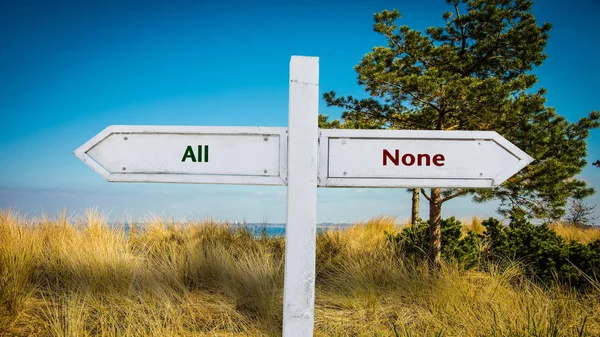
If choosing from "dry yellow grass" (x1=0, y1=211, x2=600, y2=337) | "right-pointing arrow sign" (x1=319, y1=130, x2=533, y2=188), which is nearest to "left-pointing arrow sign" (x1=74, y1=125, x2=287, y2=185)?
"right-pointing arrow sign" (x1=319, y1=130, x2=533, y2=188)

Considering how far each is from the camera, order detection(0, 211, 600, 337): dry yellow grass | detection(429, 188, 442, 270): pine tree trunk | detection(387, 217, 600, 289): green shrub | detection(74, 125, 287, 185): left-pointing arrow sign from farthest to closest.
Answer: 1. detection(429, 188, 442, 270): pine tree trunk
2. detection(387, 217, 600, 289): green shrub
3. detection(0, 211, 600, 337): dry yellow grass
4. detection(74, 125, 287, 185): left-pointing arrow sign

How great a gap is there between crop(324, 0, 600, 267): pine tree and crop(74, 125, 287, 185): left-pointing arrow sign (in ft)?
13.3

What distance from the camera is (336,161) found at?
2.16m

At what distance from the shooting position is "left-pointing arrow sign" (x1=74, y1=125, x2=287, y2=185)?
2154 mm

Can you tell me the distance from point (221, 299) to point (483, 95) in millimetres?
4314

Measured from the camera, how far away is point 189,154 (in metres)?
2.22

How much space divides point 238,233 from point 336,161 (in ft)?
19.3

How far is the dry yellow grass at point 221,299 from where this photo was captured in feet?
10.6

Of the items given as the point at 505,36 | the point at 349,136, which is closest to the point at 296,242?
the point at 349,136

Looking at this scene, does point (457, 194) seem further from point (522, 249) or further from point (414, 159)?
point (414, 159)

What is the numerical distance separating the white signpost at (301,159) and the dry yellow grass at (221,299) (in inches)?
49.7

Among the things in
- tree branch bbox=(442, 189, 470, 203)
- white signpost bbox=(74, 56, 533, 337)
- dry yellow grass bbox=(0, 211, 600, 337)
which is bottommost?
dry yellow grass bbox=(0, 211, 600, 337)

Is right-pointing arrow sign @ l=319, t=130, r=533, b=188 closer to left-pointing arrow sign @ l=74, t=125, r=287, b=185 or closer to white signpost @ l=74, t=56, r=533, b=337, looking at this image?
white signpost @ l=74, t=56, r=533, b=337

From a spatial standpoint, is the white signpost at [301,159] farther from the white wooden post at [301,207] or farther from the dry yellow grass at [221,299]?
the dry yellow grass at [221,299]
